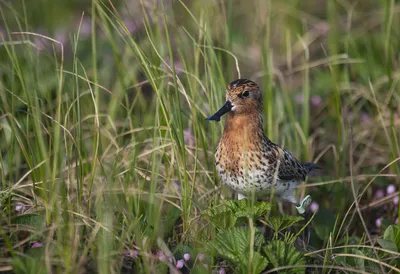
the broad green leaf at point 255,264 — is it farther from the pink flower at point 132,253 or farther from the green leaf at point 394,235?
the green leaf at point 394,235

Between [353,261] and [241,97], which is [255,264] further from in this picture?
[241,97]

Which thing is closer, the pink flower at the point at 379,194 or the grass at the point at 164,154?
the grass at the point at 164,154

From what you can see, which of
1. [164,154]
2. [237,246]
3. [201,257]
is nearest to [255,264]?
[237,246]

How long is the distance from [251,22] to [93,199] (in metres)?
4.50

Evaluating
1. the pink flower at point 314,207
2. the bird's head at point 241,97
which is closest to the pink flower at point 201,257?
the bird's head at point 241,97

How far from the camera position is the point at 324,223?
15.2 ft

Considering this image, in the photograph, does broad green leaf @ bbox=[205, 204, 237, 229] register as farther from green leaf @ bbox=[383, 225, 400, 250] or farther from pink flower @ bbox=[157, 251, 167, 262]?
green leaf @ bbox=[383, 225, 400, 250]

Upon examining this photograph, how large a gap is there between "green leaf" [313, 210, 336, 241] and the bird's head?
89 cm

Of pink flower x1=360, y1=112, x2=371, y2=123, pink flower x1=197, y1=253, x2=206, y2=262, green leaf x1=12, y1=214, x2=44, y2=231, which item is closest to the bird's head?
pink flower x1=197, y1=253, x2=206, y2=262

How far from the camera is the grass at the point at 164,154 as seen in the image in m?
3.63

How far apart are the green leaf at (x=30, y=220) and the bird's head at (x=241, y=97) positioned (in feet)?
4.23

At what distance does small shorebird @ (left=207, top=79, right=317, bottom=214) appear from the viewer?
14.0 feet

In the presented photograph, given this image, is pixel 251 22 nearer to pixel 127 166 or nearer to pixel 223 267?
pixel 127 166

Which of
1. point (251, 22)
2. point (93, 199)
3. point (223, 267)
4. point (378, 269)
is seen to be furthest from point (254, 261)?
point (251, 22)
